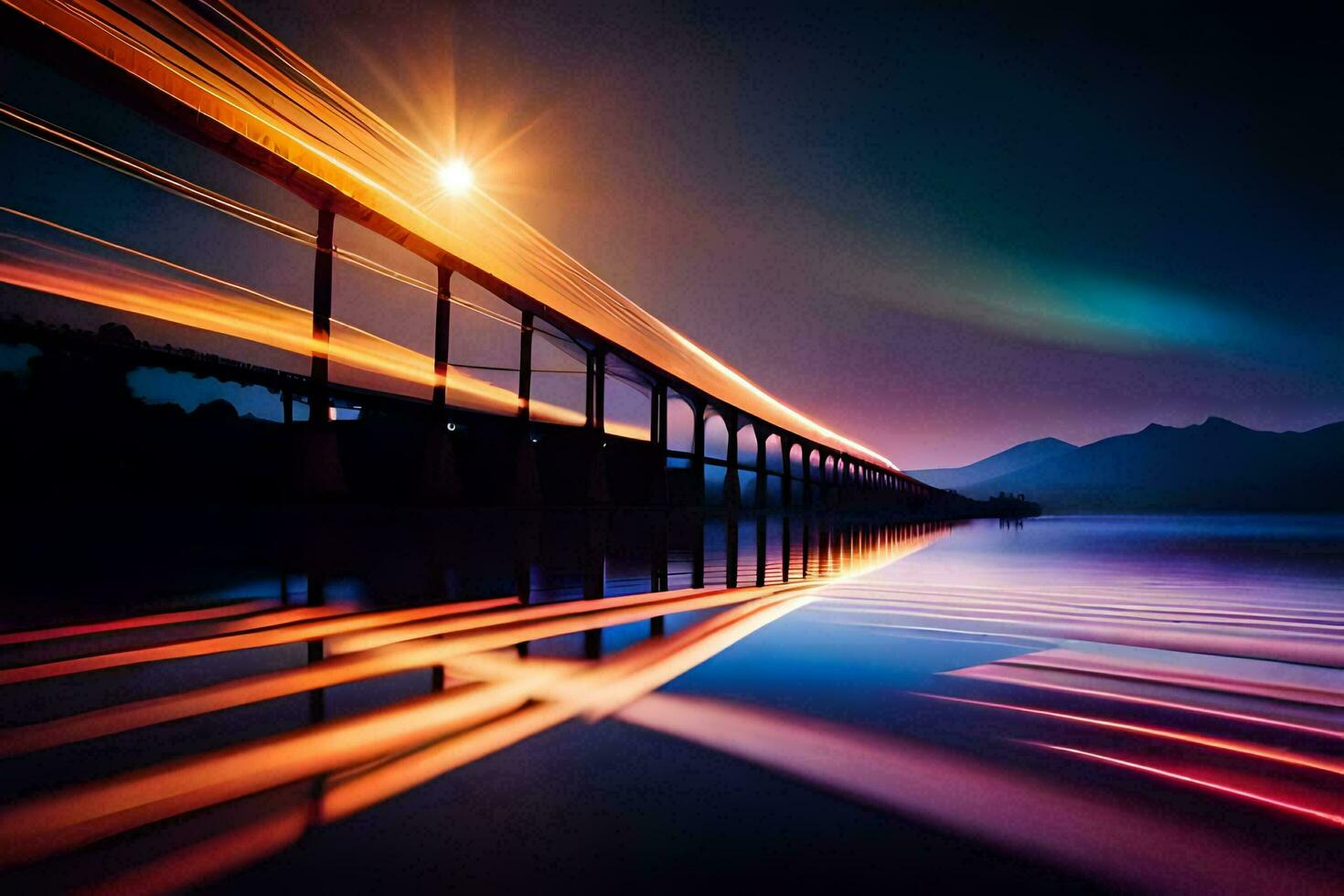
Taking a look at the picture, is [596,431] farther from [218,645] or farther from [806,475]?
[806,475]

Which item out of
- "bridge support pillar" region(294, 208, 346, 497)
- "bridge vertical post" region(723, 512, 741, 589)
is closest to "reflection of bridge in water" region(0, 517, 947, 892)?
"bridge support pillar" region(294, 208, 346, 497)

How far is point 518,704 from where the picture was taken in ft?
9.88

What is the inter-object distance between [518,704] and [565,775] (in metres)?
0.84

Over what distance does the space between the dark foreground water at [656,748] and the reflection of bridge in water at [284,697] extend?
0.05ft

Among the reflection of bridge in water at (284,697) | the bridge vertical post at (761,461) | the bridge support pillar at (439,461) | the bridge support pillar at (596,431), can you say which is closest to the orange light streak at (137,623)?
the reflection of bridge in water at (284,697)

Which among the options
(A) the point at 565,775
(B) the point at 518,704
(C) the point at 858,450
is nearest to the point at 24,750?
(B) the point at 518,704

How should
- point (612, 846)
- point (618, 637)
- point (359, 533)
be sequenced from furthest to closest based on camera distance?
point (359, 533)
point (618, 637)
point (612, 846)

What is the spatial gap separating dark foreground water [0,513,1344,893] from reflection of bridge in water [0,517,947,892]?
0.7 inches

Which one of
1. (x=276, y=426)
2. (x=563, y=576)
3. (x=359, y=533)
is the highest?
(x=276, y=426)

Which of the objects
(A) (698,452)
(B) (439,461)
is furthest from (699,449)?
(B) (439,461)

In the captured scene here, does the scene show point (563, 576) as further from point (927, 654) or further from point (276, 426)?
point (276, 426)

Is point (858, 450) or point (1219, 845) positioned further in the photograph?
point (858, 450)

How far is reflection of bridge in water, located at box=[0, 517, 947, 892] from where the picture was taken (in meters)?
1.80

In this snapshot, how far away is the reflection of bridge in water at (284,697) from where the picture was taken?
180 centimetres
